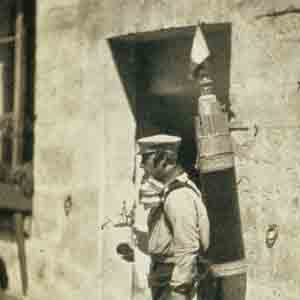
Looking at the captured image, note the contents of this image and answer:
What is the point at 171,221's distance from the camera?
422cm

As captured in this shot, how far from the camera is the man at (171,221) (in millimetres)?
4148

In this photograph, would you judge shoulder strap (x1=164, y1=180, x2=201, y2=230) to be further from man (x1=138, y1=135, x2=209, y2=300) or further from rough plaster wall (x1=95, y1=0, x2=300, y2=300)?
rough plaster wall (x1=95, y1=0, x2=300, y2=300)

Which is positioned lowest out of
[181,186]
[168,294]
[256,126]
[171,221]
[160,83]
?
[168,294]

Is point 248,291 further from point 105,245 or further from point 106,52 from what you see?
point 106,52

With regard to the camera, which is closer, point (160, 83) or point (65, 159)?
point (160, 83)

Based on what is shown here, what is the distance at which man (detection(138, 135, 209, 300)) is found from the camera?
4.15m

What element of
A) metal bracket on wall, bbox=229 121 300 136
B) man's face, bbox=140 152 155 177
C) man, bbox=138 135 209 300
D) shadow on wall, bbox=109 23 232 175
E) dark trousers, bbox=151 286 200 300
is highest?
shadow on wall, bbox=109 23 232 175

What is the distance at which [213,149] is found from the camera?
423cm

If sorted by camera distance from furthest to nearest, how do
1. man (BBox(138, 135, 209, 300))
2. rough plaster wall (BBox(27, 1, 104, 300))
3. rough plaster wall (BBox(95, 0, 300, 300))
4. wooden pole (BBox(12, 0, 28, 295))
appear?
wooden pole (BBox(12, 0, 28, 295)) < rough plaster wall (BBox(27, 1, 104, 300)) < rough plaster wall (BBox(95, 0, 300, 300)) < man (BBox(138, 135, 209, 300))

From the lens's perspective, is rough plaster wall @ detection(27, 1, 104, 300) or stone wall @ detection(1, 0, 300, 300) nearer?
stone wall @ detection(1, 0, 300, 300)

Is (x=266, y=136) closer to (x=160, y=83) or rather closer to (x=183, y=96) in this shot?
(x=183, y=96)

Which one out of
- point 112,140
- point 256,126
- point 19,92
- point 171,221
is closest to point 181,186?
point 171,221

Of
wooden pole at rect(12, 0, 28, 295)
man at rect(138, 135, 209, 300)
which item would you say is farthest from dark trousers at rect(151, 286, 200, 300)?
wooden pole at rect(12, 0, 28, 295)

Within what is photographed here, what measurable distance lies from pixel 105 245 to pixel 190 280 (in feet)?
5.28
